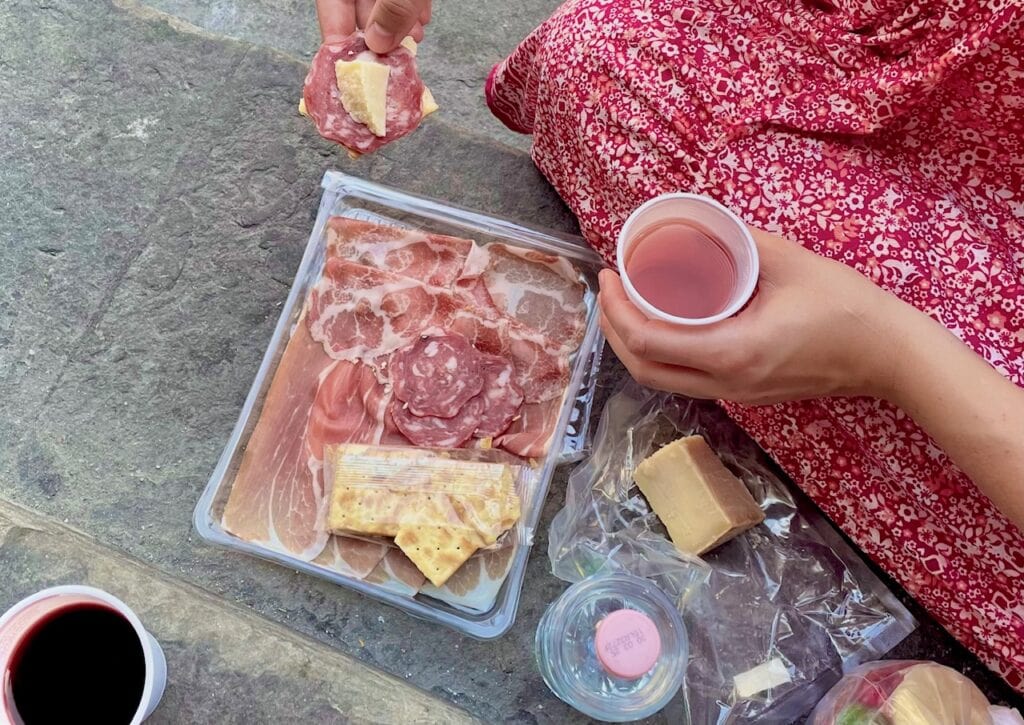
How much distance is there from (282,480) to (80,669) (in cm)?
39

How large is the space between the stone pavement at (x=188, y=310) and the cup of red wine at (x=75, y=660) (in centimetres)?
19

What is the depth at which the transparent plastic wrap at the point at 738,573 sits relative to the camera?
51.4 inches

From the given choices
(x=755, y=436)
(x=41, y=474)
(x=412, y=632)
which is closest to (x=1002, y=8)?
(x=755, y=436)

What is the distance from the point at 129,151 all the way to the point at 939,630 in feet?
5.74

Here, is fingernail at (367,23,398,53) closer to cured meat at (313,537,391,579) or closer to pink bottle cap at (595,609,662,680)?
cured meat at (313,537,391,579)

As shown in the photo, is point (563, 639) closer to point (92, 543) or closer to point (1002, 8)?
point (92, 543)

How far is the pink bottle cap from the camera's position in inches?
47.2

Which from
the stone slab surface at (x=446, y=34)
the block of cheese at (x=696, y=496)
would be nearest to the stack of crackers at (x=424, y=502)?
the block of cheese at (x=696, y=496)

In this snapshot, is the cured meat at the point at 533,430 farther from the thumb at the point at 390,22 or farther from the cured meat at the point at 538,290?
the thumb at the point at 390,22

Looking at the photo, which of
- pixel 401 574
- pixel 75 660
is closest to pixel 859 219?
pixel 401 574

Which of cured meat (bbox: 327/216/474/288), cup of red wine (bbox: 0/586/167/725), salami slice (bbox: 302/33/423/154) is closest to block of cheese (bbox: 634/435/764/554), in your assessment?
cured meat (bbox: 327/216/474/288)

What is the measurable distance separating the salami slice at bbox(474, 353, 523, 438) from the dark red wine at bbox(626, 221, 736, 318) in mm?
422

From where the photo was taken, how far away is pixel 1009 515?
3.02 ft

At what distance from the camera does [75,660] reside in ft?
3.55
